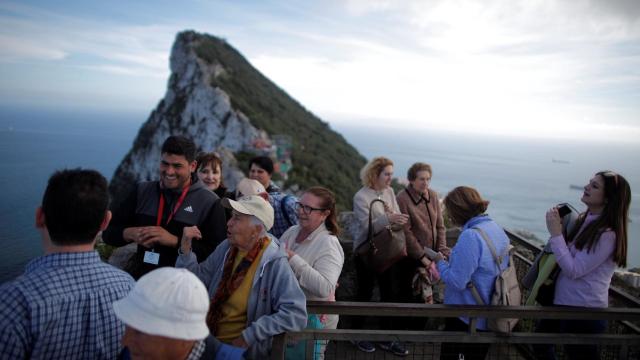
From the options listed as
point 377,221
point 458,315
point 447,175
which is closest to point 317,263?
point 458,315

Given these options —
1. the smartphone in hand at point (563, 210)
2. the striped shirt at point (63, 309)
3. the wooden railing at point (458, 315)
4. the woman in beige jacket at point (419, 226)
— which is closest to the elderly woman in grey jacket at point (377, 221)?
the woman in beige jacket at point (419, 226)

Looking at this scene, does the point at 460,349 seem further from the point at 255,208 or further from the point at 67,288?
the point at 67,288

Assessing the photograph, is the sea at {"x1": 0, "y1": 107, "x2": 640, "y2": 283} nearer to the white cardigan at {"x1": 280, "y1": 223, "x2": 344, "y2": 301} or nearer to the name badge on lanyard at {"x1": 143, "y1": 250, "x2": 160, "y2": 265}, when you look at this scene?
the name badge on lanyard at {"x1": 143, "y1": 250, "x2": 160, "y2": 265}

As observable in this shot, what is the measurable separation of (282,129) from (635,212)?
33.2 m

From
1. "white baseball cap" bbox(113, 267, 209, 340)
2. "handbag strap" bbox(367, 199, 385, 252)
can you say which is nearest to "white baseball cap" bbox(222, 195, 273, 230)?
"white baseball cap" bbox(113, 267, 209, 340)

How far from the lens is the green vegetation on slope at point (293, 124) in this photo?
122 ft

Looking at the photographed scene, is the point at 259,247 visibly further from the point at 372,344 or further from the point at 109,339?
the point at 372,344

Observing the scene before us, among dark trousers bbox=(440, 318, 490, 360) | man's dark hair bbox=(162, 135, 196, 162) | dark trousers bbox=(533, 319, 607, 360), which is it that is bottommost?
dark trousers bbox=(440, 318, 490, 360)

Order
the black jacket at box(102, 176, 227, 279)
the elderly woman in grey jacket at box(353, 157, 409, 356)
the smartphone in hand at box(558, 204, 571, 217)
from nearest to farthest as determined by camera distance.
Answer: the black jacket at box(102, 176, 227, 279), the smartphone in hand at box(558, 204, 571, 217), the elderly woman in grey jacket at box(353, 157, 409, 356)

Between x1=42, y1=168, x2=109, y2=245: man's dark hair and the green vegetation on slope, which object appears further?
the green vegetation on slope

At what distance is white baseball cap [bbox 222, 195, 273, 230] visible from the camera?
263cm

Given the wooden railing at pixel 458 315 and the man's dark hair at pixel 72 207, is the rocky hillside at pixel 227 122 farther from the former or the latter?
the man's dark hair at pixel 72 207

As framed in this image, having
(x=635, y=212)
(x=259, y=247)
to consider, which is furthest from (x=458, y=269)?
(x=635, y=212)

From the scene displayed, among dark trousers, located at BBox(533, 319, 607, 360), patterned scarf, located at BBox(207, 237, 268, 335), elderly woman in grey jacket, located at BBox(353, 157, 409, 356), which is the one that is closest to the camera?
patterned scarf, located at BBox(207, 237, 268, 335)
